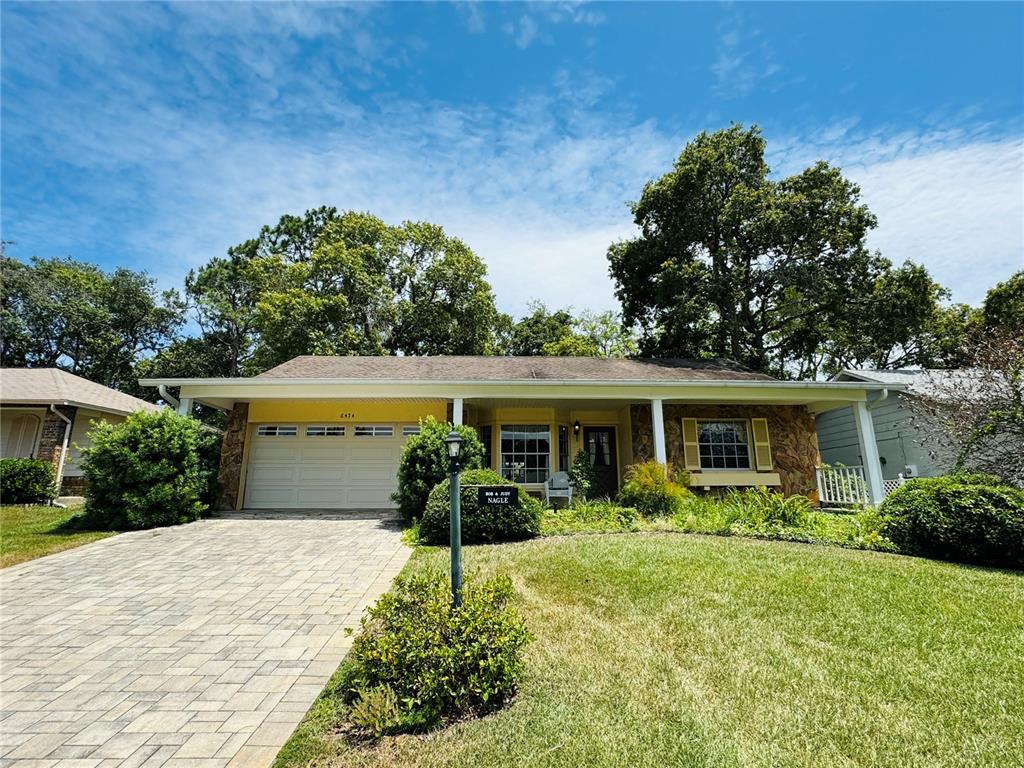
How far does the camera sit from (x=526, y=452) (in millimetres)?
12227

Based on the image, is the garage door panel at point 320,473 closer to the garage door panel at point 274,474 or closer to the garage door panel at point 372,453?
the garage door panel at point 274,474

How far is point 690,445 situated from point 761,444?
1.86m

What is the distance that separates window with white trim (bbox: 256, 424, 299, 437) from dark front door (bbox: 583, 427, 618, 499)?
7.61 m

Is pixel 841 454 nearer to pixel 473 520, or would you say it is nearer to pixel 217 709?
pixel 473 520

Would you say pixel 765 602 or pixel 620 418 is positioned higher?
pixel 620 418

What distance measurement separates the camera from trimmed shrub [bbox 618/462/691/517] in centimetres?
895

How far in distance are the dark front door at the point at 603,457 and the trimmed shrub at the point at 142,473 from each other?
9.23m

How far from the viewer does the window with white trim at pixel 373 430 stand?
1144cm

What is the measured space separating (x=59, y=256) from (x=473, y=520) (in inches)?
1289

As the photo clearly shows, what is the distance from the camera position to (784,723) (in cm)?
253

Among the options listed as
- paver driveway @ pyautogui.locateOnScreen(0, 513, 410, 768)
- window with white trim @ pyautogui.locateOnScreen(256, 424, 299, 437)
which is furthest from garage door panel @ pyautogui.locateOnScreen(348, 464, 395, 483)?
paver driveway @ pyautogui.locateOnScreen(0, 513, 410, 768)

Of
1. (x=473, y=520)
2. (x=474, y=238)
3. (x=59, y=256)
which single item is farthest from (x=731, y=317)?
(x=59, y=256)

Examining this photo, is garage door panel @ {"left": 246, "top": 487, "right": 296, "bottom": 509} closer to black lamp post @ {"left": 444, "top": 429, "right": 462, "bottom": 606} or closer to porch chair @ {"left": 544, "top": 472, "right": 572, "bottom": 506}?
porch chair @ {"left": 544, "top": 472, "right": 572, "bottom": 506}

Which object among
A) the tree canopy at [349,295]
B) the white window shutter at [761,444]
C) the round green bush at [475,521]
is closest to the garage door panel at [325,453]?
the round green bush at [475,521]
